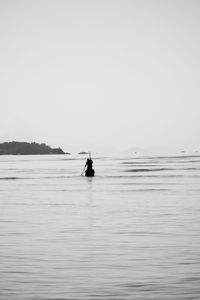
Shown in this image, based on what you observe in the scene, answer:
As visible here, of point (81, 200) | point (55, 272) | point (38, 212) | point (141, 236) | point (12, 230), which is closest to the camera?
point (55, 272)

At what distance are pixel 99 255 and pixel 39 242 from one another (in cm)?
292

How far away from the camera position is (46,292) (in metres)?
9.18

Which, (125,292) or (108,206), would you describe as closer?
(125,292)

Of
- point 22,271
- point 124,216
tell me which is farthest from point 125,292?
point 124,216

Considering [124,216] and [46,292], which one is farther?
[124,216]

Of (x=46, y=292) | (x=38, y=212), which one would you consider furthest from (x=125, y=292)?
(x=38, y=212)

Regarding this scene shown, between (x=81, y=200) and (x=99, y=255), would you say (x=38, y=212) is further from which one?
(x=99, y=255)

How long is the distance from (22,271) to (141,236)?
239 inches

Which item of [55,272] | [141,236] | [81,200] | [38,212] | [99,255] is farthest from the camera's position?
[81,200]

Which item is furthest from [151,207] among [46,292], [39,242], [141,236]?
[46,292]

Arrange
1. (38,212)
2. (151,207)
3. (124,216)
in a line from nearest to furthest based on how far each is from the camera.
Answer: (124,216)
(38,212)
(151,207)

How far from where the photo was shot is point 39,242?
14.9 m

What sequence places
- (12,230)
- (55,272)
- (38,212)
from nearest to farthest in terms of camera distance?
(55,272) < (12,230) < (38,212)

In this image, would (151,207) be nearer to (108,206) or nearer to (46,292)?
(108,206)
